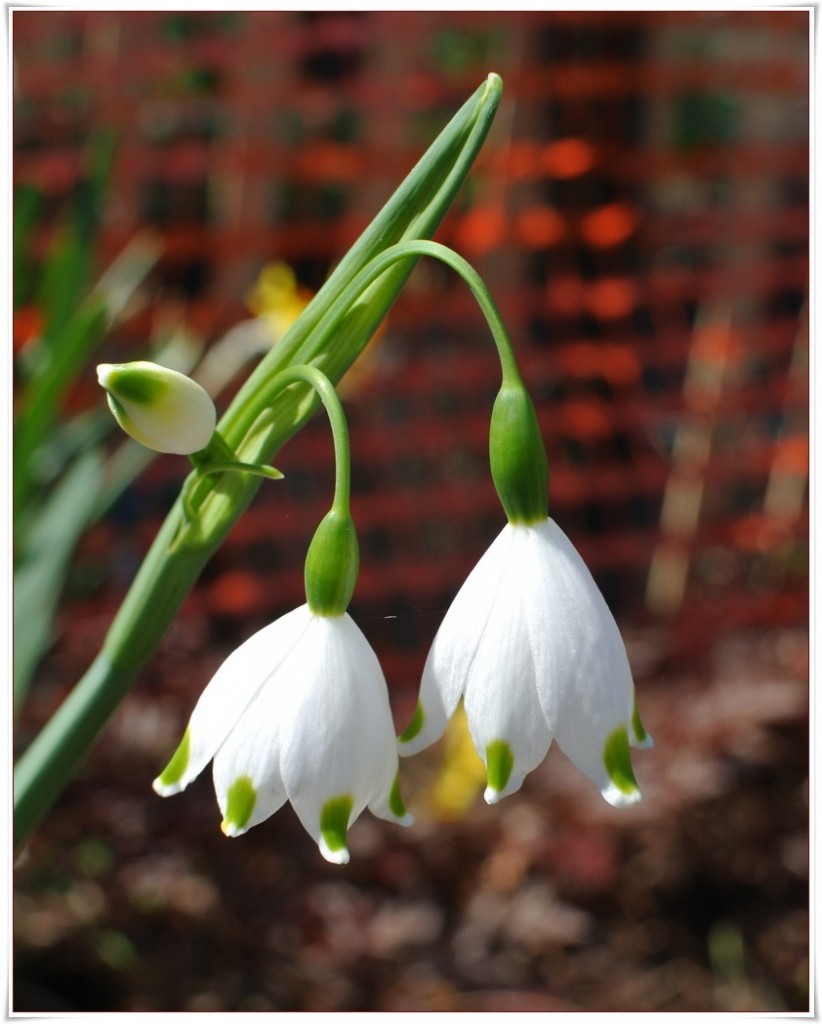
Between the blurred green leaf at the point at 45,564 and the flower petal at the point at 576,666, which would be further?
the blurred green leaf at the point at 45,564

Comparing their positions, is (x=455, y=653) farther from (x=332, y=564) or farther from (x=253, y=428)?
(x=253, y=428)

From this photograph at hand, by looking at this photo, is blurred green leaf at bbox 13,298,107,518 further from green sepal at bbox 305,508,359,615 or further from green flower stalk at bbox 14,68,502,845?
green sepal at bbox 305,508,359,615

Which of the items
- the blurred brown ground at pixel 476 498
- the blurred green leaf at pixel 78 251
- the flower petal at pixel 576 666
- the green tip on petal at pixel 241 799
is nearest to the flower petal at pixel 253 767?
the green tip on petal at pixel 241 799

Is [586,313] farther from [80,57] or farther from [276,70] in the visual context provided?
[80,57]

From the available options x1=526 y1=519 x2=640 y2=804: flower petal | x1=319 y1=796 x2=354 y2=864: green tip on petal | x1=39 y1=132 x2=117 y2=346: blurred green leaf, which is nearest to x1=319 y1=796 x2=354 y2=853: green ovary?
x1=319 y1=796 x2=354 y2=864: green tip on petal

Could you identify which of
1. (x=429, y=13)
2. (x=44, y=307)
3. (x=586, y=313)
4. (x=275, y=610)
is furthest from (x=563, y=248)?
(x=44, y=307)

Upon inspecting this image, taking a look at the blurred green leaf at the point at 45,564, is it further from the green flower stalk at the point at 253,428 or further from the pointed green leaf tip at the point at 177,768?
the pointed green leaf tip at the point at 177,768
